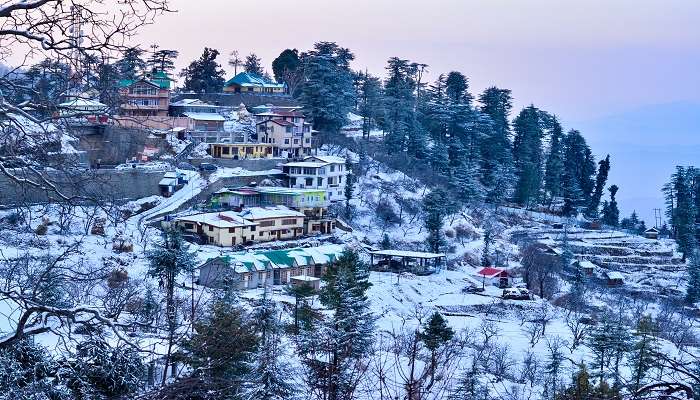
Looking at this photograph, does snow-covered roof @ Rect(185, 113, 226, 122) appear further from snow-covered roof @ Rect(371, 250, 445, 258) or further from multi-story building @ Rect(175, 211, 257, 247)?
snow-covered roof @ Rect(371, 250, 445, 258)

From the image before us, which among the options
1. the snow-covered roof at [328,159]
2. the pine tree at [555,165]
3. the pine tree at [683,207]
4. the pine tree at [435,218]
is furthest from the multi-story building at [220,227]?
the pine tree at [555,165]

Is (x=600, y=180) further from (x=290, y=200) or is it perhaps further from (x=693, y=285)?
(x=290, y=200)

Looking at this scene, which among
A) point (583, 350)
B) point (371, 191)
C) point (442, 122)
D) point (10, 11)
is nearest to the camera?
point (10, 11)

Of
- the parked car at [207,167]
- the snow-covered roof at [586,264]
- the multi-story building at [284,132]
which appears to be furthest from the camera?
the multi-story building at [284,132]

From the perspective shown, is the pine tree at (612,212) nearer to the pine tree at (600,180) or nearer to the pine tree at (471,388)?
the pine tree at (600,180)

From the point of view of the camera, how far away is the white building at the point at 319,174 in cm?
2788

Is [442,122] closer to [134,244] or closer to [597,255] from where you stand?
[597,255]

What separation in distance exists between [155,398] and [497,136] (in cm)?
3726

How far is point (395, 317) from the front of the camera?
20.1m

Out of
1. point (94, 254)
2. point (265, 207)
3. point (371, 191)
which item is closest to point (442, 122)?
point (371, 191)

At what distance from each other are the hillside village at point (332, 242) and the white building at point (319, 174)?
79 mm

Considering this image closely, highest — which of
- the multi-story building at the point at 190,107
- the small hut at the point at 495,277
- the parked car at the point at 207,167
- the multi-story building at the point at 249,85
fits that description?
the multi-story building at the point at 249,85

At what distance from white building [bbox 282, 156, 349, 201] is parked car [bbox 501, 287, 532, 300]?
26.9 ft

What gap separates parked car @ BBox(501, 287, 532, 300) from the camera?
23.2m
